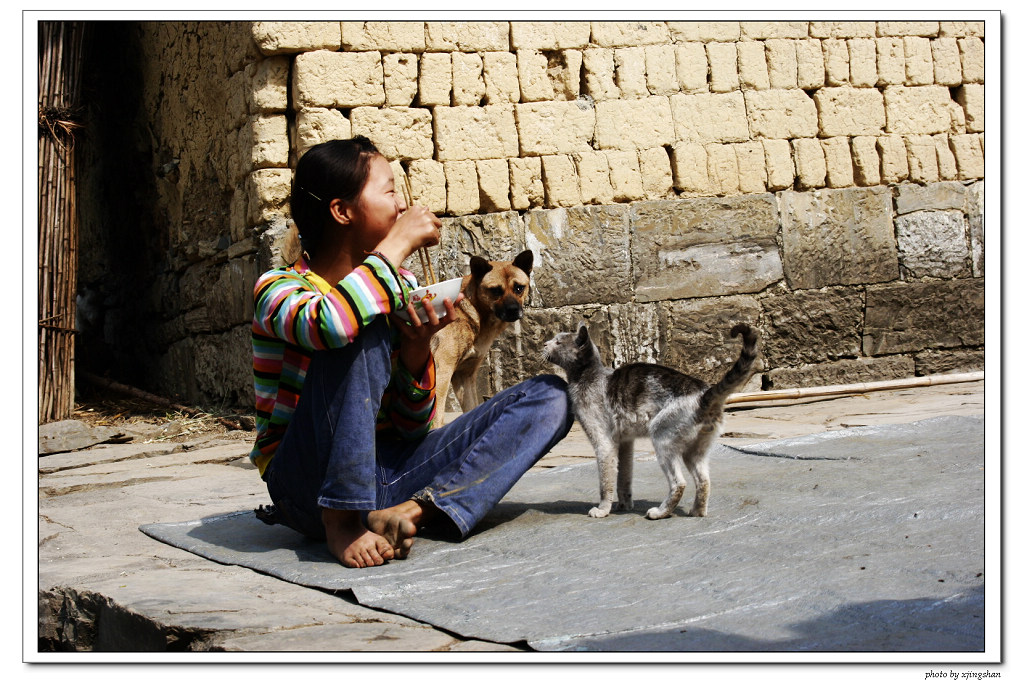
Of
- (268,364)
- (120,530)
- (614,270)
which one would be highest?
(614,270)

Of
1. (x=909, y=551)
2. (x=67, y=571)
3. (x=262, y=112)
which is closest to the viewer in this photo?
(x=909, y=551)

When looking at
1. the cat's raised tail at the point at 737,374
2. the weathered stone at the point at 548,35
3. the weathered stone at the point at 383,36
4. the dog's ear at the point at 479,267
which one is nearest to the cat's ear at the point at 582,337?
the cat's raised tail at the point at 737,374

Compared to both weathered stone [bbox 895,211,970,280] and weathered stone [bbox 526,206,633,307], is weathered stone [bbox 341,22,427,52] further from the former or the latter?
weathered stone [bbox 895,211,970,280]

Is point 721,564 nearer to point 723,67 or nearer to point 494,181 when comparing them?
point 494,181

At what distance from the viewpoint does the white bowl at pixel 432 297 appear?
2.90 meters

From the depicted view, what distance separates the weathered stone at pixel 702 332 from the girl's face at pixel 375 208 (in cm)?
461

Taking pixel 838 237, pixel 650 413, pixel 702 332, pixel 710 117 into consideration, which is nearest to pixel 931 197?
pixel 838 237

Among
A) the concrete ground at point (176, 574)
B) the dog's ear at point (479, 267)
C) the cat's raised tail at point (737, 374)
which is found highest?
the dog's ear at point (479, 267)

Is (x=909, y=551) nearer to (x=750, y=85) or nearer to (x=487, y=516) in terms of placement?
(x=487, y=516)

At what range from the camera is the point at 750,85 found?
24.7 ft

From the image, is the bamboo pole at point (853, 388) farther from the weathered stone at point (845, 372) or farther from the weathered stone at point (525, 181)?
the weathered stone at point (525, 181)

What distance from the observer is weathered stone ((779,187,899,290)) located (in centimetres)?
758
